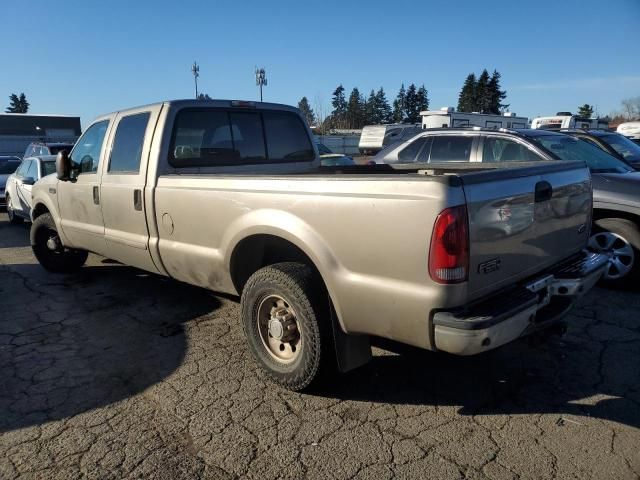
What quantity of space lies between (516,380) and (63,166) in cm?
467

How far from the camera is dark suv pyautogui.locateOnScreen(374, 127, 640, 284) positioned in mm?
5137

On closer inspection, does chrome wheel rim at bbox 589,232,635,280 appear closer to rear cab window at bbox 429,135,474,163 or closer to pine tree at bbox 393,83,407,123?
rear cab window at bbox 429,135,474,163

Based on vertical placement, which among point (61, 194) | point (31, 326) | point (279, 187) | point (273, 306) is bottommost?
point (31, 326)

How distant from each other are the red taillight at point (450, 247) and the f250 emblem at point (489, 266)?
0.16m

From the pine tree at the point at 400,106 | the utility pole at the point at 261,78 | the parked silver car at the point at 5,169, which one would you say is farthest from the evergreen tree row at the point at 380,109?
the parked silver car at the point at 5,169

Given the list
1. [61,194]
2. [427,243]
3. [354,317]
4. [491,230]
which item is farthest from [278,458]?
[61,194]

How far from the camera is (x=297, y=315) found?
3.12 m

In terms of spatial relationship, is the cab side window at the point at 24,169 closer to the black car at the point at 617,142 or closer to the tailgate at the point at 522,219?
the black car at the point at 617,142

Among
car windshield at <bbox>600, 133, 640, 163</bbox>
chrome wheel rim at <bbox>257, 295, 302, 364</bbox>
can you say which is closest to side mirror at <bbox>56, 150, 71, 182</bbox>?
chrome wheel rim at <bbox>257, 295, 302, 364</bbox>

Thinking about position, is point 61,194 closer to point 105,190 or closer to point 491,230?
point 105,190

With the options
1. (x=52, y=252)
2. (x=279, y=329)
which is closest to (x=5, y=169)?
(x=52, y=252)

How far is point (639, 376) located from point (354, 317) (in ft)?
7.20

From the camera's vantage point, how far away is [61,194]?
5.56m

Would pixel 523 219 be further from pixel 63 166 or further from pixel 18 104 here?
pixel 18 104
